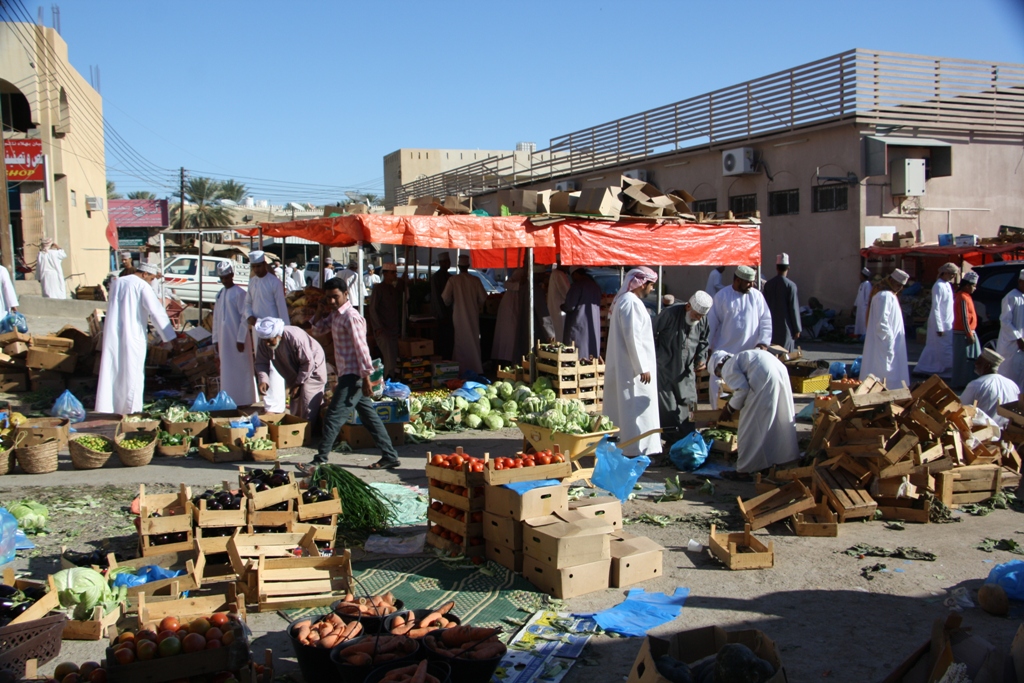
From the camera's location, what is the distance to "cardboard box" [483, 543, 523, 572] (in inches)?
212

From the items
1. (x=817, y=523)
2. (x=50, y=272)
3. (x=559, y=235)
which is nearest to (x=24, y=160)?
(x=50, y=272)

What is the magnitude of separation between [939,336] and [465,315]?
26.0 ft

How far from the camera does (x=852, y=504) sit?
642cm

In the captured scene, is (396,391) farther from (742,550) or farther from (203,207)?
(203,207)

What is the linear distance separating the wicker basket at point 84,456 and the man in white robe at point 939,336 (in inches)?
463

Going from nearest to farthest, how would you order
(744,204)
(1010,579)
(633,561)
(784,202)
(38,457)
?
(1010,579), (633,561), (38,457), (784,202), (744,204)

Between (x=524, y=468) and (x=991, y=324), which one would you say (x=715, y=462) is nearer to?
(x=524, y=468)

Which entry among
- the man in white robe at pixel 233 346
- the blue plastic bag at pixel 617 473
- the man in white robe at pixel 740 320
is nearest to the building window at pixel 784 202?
the man in white robe at pixel 740 320

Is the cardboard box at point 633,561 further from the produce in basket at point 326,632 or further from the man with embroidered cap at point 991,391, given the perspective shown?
the man with embroidered cap at point 991,391

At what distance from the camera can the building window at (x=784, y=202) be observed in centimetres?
2092

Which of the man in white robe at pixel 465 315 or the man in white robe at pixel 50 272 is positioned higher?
the man in white robe at pixel 50 272

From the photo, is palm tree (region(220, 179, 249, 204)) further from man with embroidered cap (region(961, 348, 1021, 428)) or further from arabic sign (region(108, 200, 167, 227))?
man with embroidered cap (region(961, 348, 1021, 428))

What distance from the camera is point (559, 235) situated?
1103cm

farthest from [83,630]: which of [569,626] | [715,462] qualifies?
[715,462]
